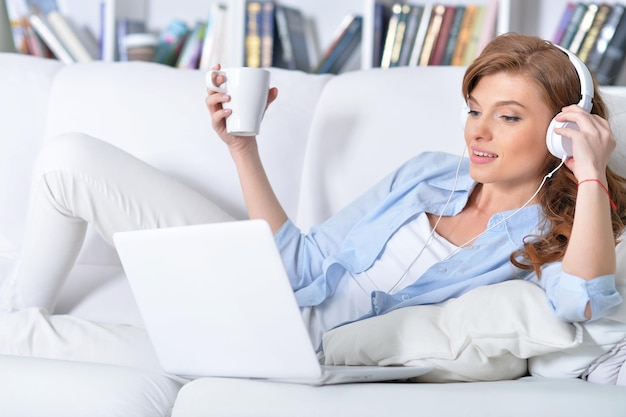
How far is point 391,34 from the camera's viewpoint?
286 centimetres

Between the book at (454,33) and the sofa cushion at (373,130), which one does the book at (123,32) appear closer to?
the book at (454,33)

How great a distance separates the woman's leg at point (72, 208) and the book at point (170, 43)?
4.79 feet

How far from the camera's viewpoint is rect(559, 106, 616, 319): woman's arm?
1.25 meters

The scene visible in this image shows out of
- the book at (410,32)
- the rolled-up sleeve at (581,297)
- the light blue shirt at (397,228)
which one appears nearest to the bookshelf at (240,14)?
the book at (410,32)

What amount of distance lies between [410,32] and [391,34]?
61mm

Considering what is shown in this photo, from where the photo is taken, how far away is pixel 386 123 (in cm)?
190

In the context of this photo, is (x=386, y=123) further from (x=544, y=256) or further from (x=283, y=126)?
(x=544, y=256)

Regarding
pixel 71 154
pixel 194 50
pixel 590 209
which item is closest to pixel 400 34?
pixel 194 50

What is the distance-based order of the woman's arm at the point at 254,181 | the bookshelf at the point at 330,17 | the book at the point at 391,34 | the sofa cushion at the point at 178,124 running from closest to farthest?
the woman's arm at the point at 254,181
the sofa cushion at the point at 178,124
the bookshelf at the point at 330,17
the book at the point at 391,34

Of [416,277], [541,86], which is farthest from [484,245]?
[541,86]

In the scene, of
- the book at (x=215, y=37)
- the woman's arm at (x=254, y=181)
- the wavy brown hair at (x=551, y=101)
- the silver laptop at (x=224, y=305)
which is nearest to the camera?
the silver laptop at (x=224, y=305)

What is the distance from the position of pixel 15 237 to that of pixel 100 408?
39.7 inches

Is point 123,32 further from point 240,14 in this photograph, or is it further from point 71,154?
point 71,154

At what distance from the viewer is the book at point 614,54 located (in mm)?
2602
